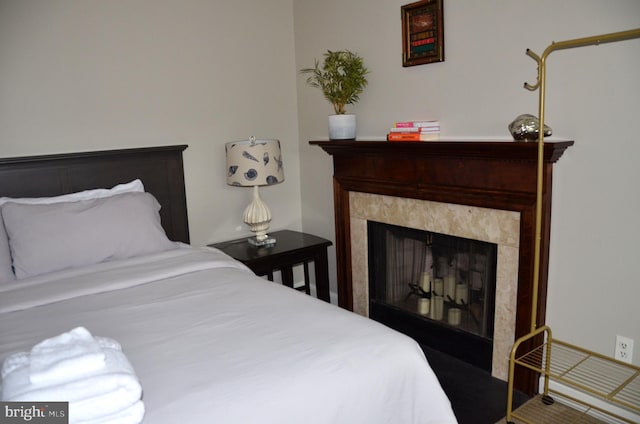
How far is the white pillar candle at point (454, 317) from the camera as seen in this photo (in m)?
2.81

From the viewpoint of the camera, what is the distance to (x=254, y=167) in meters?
3.11

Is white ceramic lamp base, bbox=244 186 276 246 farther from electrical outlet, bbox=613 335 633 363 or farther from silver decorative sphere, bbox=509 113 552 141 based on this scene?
electrical outlet, bbox=613 335 633 363

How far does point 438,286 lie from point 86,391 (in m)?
2.19

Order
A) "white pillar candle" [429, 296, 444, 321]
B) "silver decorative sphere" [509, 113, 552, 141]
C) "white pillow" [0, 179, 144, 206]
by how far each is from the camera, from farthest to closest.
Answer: "white pillar candle" [429, 296, 444, 321] < "white pillow" [0, 179, 144, 206] < "silver decorative sphere" [509, 113, 552, 141]

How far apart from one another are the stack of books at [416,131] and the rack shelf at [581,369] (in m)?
1.15

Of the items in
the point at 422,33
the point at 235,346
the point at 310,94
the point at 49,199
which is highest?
the point at 422,33

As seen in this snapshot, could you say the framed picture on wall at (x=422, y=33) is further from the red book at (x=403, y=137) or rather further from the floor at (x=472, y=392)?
the floor at (x=472, y=392)

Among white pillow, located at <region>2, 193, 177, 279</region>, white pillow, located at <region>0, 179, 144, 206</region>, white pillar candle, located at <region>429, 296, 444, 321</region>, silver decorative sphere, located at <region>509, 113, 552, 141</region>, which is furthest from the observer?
white pillar candle, located at <region>429, 296, 444, 321</region>

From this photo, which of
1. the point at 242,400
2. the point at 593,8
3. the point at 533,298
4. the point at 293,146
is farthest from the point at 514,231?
the point at 293,146

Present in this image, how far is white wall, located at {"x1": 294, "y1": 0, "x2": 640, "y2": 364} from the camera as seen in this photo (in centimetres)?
200

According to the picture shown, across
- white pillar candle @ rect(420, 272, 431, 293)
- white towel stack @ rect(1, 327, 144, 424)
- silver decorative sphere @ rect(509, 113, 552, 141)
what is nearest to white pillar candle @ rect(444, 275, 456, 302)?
white pillar candle @ rect(420, 272, 431, 293)

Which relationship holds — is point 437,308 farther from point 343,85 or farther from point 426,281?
point 343,85

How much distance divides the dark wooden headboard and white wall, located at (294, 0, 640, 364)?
1582 mm

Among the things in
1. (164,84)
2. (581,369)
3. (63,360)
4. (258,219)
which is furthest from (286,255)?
(63,360)
